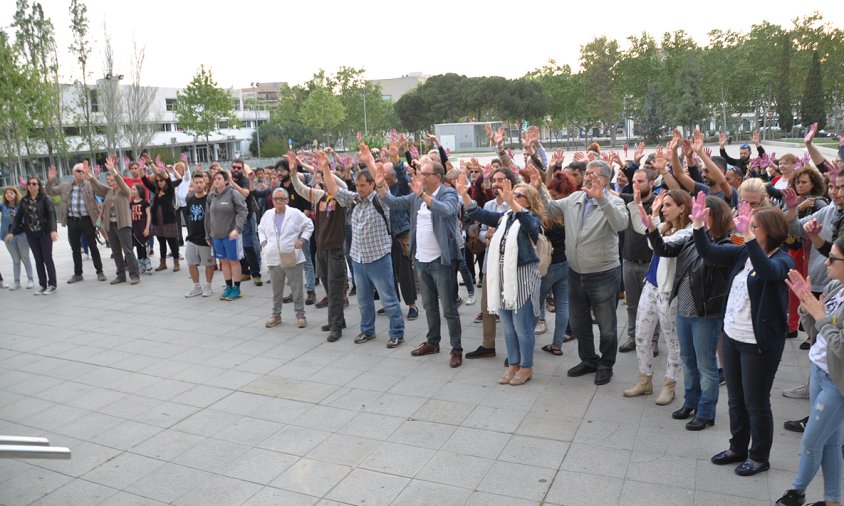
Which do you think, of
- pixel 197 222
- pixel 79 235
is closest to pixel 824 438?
pixel 197 222

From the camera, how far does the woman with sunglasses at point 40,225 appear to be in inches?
414

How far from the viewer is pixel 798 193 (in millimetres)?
6352

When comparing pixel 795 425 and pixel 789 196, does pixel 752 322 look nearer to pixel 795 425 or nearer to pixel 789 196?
pixel 795 425

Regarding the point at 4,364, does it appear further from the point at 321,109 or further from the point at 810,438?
the point at 321,109

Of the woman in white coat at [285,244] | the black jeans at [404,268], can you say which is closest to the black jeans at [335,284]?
the woman in white coat at [285,244]

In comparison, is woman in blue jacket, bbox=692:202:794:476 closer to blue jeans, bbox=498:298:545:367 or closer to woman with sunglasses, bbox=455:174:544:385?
woman with sunglasses, bbox=455:174:544:385

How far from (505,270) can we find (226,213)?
515 centimetres

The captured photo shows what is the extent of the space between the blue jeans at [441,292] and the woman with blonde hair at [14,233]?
7896 mm

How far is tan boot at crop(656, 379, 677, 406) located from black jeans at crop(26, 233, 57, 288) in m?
9.74

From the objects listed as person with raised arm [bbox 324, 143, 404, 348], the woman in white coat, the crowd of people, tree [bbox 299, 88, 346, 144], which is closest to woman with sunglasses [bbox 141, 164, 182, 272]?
the crowd of people

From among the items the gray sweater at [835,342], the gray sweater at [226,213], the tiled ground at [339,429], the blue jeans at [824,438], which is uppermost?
the gray sweater at [226,213]

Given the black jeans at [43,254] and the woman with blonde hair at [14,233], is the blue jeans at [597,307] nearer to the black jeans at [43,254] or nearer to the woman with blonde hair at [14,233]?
the black jeans at [43,254]

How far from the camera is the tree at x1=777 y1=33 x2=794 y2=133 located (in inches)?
2244

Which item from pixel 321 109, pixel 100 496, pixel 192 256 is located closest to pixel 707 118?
pixel 321 109
